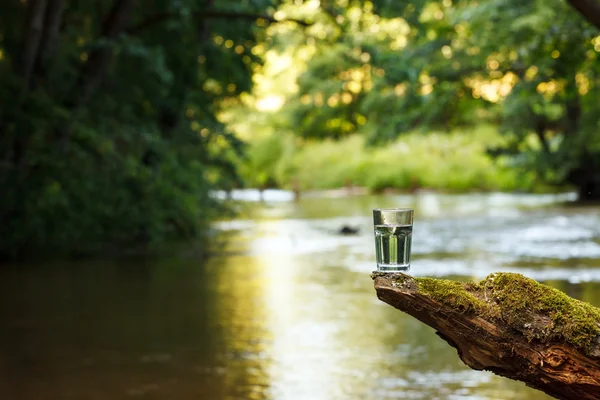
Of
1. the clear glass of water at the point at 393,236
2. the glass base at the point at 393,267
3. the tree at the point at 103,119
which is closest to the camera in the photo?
the clear glass of water at the point at 393,236

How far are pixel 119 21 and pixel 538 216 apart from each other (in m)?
11.6

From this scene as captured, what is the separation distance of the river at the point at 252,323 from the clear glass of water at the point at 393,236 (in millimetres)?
2604

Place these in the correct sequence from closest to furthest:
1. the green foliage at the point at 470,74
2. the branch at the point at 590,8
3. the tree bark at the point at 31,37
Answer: the branch at the point at 590,8
the tree bark at the point at 31,37
the green foliage at the point at 470,74

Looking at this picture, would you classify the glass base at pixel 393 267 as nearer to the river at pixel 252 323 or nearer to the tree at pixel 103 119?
the river at pixel 252 323

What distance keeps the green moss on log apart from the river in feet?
7.93

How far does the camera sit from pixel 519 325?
330cm

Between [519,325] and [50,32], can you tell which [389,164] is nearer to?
[50,32]

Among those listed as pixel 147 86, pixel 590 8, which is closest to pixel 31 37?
pixel 147 86

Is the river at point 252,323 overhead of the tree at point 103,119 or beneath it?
beneath

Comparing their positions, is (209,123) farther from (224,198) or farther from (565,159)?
(565,159)

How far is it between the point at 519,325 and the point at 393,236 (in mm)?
583

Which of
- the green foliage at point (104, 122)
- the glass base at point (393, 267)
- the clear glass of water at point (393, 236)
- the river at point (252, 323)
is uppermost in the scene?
the green foliage at point (104, 122)

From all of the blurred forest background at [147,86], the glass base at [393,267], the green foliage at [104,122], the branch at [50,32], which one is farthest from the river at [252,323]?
the branch at [50,32]

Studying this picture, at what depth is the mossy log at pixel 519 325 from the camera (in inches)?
128
